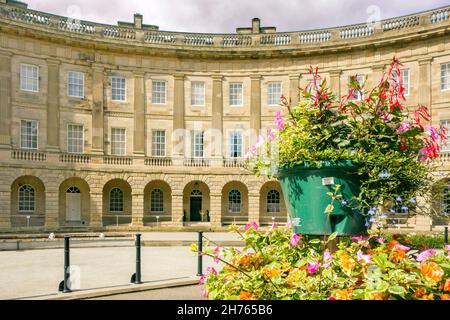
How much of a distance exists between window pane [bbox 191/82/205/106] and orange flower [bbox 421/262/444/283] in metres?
31.9

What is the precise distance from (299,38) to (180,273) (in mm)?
26422

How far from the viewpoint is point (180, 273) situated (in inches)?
459

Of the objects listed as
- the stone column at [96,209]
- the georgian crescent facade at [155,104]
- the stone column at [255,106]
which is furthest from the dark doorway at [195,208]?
the stone column at [96,209]

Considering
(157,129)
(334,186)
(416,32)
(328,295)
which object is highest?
(416,32)

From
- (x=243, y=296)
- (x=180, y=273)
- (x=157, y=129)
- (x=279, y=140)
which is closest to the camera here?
(x=243, y=296)

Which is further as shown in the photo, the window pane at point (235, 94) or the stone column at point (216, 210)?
the window pane at point (235, 94)

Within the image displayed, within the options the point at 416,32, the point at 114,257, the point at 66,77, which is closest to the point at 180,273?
the point at 114,257

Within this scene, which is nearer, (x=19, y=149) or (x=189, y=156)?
(x=19, y=149)

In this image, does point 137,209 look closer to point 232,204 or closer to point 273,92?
point 232,204

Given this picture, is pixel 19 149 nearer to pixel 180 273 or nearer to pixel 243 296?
pixel 180 273

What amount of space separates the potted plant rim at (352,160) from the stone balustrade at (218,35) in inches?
1159

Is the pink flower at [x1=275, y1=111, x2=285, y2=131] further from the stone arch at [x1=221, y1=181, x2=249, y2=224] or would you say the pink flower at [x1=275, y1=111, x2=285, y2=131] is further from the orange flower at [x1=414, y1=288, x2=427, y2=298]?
the stone arch at [x1=221, y1=181, x2=249, y2=224]

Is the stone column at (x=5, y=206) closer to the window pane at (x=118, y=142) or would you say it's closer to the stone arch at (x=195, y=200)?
the window pane at (x=118, y=142)

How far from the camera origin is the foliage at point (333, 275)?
3197mm
